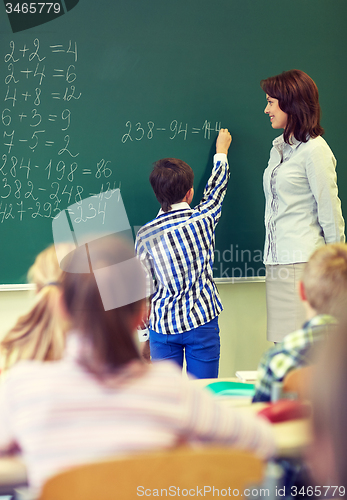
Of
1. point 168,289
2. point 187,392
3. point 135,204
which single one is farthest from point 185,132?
point 187,392

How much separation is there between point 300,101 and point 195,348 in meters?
1.40

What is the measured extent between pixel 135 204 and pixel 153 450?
1806mm

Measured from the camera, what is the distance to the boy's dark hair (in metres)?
2.25

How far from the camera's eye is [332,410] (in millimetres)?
1078

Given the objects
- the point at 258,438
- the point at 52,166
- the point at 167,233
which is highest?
the point at 52,166

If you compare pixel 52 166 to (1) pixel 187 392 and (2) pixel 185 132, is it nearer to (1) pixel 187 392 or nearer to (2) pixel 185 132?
(2) pixel 185 132

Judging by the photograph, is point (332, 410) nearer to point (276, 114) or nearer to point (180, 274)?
point (180, 274)

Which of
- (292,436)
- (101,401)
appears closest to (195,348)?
(292,436)

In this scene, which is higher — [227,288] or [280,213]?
[280,213]

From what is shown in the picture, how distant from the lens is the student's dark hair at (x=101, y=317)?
1.03 meters

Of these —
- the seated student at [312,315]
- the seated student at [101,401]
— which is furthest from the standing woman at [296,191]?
the seated student at [101,401]

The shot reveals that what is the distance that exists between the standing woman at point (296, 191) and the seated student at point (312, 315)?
945 millimetres

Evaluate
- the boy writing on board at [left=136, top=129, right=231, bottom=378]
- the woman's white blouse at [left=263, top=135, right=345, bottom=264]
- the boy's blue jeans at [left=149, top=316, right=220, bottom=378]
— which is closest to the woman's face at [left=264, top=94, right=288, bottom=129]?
the woman's white blouse at [left=263, top=135, right=345, bottom=264]

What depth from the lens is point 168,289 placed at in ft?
7.39
